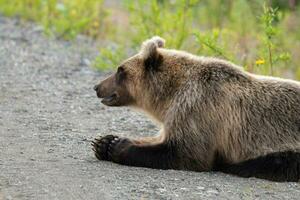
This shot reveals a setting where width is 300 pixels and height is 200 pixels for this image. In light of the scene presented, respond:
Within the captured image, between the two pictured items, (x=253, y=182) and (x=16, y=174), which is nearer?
(x=16, y=174)

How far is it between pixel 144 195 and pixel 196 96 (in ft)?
4.57

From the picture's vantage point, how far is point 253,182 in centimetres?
667

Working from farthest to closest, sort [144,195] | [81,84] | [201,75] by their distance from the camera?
[81,84]
[201,75]
[144,195]

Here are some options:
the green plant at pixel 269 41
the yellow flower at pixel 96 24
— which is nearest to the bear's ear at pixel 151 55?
the green plant at pixel 269 41

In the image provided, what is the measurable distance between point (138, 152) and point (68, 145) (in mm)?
999

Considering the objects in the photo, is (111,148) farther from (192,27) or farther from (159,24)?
(192,27)

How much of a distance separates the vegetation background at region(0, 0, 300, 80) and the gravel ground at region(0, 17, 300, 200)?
3.05 ft

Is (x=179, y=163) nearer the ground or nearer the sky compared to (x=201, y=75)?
nearer the ground

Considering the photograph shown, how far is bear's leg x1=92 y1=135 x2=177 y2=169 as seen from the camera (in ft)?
22.3

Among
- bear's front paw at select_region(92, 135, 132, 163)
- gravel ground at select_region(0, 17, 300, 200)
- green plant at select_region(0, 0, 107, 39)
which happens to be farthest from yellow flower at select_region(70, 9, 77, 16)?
bear's front paw at select_region(92, 135, 132, 163)

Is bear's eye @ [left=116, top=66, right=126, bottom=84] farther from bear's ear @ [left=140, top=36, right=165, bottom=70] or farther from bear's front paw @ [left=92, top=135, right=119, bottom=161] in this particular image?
bear's front paw @ [left=92, top=135, right=119, bottom=161]

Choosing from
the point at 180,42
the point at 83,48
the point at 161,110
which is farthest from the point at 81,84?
the point at 161,110

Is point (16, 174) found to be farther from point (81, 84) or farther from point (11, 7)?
point (11, 7)

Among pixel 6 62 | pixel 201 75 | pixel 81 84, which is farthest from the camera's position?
pixel 6 62
